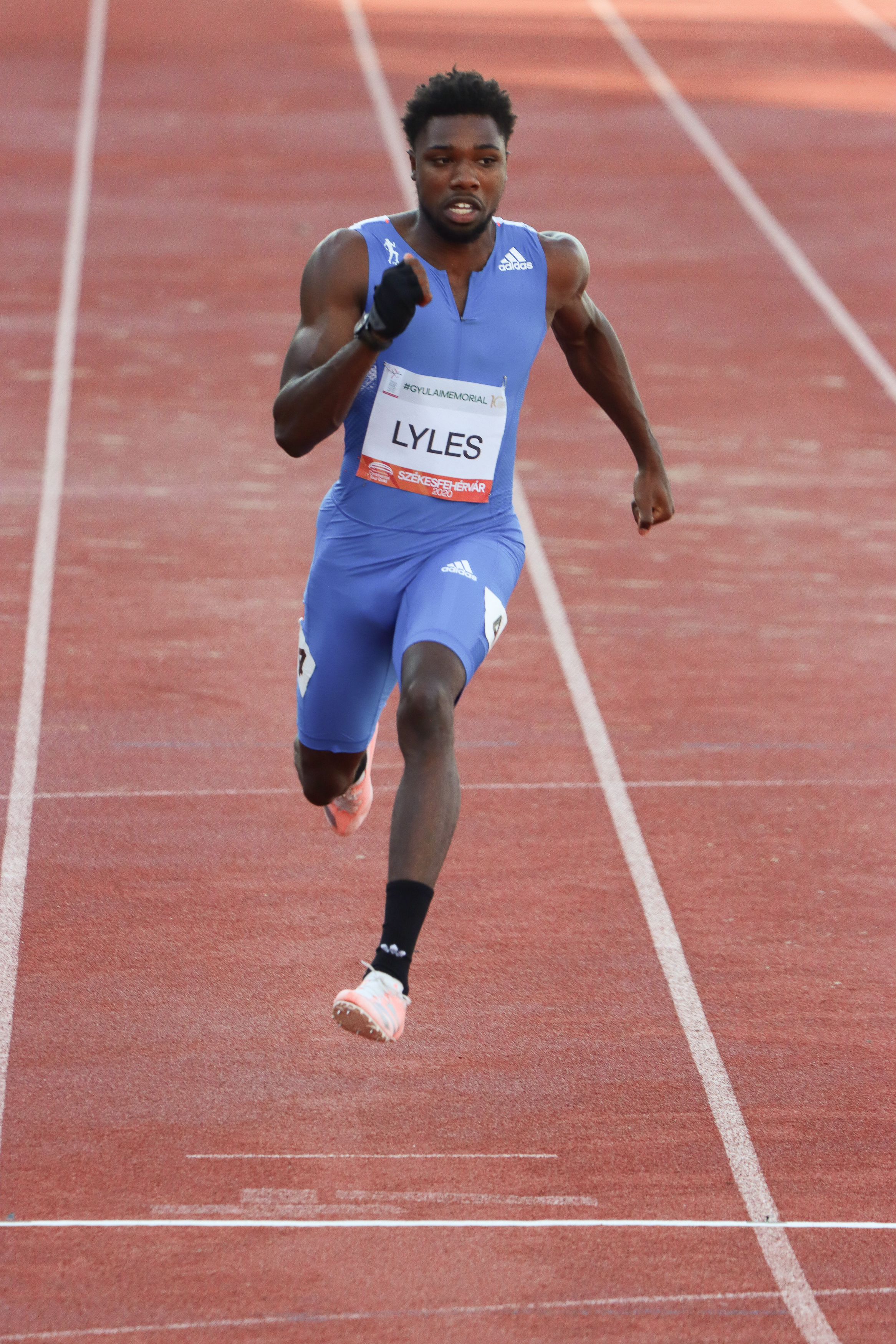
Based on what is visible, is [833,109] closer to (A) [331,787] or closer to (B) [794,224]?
(B) [794,224]

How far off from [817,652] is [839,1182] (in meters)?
3.42

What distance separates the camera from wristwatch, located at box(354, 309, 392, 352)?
10.8 feet

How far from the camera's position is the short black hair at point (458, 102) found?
355 cm

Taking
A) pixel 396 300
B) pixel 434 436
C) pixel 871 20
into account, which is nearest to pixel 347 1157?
pixel 434 436

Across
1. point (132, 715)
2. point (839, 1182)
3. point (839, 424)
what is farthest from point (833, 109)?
point (839, 1182)

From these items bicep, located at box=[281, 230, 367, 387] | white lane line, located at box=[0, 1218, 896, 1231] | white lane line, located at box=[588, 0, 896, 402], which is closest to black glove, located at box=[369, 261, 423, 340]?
bicep, located at box=[281, 230, 367, 387]

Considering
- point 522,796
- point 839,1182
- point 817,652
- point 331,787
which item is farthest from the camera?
point 817,652

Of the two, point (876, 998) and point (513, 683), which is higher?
point (876, 998)

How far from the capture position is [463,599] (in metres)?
3.62

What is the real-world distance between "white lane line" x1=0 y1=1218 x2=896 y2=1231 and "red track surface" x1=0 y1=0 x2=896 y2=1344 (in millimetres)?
29

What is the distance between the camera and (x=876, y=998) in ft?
15.6

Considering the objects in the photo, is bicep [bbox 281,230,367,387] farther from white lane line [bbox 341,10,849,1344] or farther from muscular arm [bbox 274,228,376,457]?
white lane line [bbox 341,10,849,1344]

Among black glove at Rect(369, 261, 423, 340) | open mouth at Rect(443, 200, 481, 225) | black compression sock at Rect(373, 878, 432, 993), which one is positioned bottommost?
black compression sock at Rect(373, 878, 432, 993)

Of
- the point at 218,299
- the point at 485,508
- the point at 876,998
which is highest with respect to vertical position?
the point at 485,508
